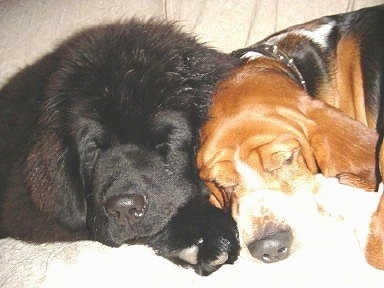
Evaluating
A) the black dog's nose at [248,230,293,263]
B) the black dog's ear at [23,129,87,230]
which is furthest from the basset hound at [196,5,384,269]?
the black dog's ear at [23,129,87,230]

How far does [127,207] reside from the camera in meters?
1.64

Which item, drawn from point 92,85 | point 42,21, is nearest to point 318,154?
point 92,85

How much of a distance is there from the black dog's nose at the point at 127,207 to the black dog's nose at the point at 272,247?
41cm

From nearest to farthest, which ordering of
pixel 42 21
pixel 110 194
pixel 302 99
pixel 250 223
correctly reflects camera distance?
pixel 110 194 → pixel 250 223 → pixel 302 99 → pixel 42 21

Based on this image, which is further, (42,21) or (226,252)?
(42,21)

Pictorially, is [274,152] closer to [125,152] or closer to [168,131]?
[168,131]

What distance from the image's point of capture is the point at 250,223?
1.84 meters

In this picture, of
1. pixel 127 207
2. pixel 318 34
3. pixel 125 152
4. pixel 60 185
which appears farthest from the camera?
pixel 318 34

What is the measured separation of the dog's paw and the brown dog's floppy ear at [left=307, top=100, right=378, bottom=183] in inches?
18.2

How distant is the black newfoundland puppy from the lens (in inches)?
67.4

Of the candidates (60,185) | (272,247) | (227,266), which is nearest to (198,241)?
(227,266)

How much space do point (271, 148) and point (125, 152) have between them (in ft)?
1.82

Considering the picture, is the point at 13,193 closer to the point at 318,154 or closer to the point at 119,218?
the point at 119,218

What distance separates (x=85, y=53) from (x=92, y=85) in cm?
16
